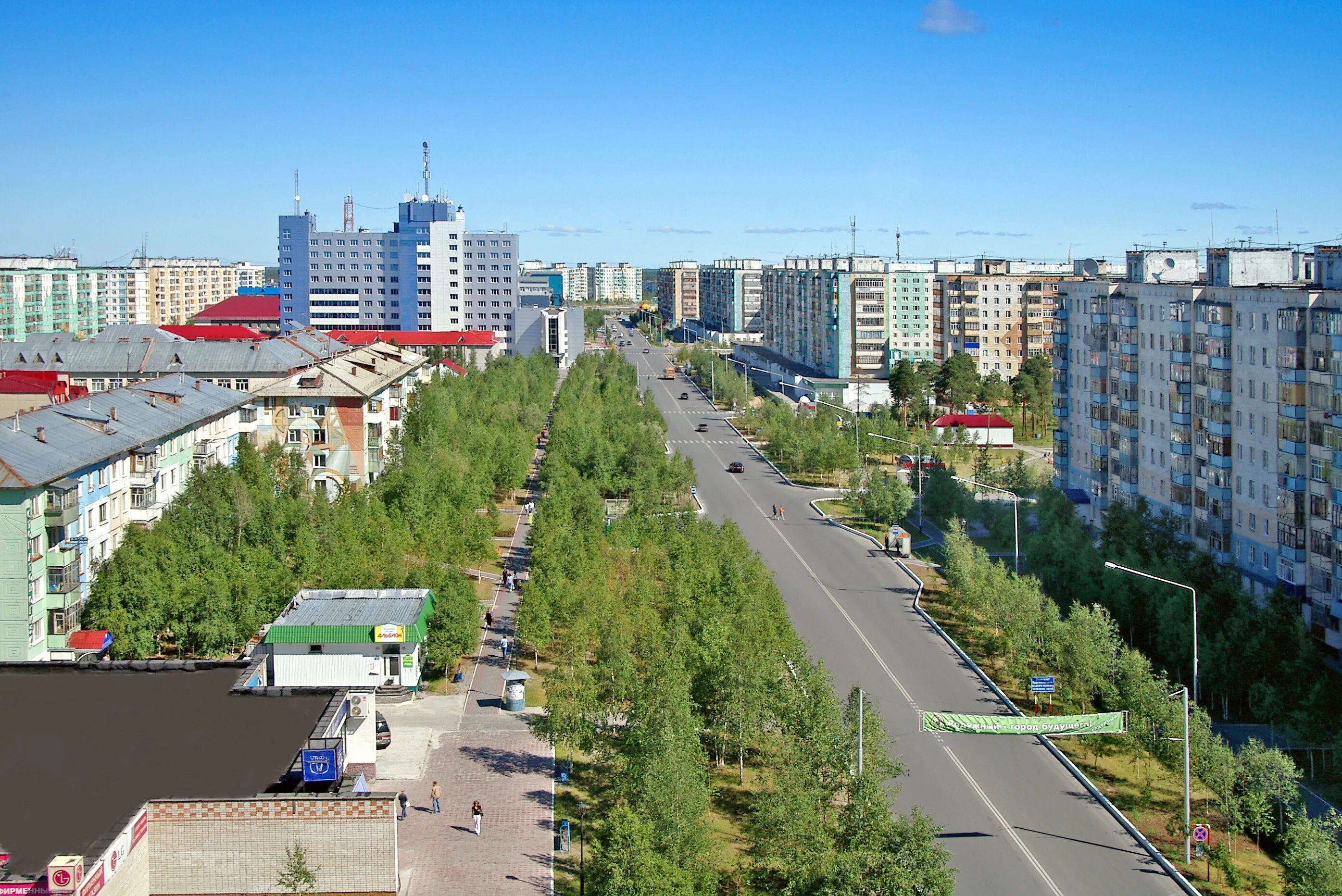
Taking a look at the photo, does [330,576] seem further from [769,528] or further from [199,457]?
[769,528]

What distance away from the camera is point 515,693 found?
1268 inches

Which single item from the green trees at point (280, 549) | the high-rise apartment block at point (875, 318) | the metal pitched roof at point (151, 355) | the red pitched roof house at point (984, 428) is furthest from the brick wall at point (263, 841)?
the high-rise apartment block at point (875, 318)

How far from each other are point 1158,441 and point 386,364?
37089 mm

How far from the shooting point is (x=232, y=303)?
486ft

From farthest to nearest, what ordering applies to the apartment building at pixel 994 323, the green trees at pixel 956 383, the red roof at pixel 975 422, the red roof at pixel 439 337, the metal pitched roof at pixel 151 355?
1. the red roof at pixel 439 337
2. the apartment building at pixel 994 323
3. the green trees at pixel 956 383
4. the red roof at pixel 975 422
5. the metal pitched roof at pixel 151 355

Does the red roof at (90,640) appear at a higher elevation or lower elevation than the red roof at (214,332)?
lower

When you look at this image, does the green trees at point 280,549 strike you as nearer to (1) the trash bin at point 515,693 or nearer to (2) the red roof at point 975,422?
(1) the trash bin at point 515,693

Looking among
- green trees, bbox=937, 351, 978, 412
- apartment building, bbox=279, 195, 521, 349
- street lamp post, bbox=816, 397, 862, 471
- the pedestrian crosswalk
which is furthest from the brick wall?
apartment building, bbox=279, 195, 521, 349

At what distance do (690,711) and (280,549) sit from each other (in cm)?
1838

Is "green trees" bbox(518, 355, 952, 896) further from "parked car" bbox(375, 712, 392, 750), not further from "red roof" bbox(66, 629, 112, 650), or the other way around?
"red roof" bbox(66, 629, 112, 650)

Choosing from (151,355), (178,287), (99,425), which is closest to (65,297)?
(178,287)

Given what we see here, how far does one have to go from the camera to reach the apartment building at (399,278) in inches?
5032

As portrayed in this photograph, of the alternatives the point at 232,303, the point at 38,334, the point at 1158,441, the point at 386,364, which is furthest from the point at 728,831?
the point at 232,303

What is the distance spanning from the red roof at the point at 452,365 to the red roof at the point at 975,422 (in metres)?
34.4
